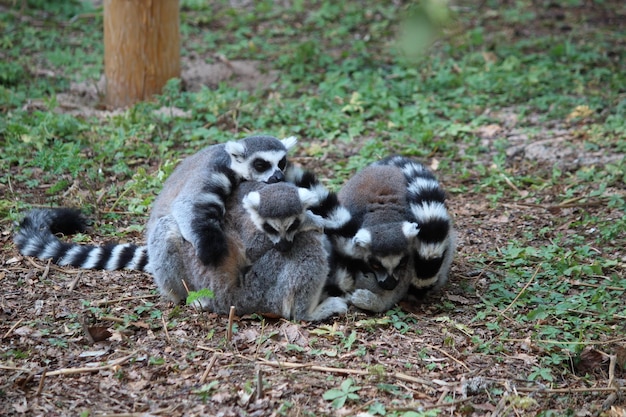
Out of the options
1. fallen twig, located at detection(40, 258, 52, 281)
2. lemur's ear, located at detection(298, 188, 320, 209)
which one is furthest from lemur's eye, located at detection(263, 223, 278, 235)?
fallen twig, located at detection(40, 258, 52, 281)

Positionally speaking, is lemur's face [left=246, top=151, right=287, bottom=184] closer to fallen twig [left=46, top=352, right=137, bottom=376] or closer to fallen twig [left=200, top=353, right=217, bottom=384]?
fallen twig [left=200, top=353, right=217, bottom=384]

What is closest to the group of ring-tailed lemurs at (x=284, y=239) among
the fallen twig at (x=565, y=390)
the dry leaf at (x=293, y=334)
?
the dry leaf at (x=293, y=334)

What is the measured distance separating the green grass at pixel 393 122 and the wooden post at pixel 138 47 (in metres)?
0.35

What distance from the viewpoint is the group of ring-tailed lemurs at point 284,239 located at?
16.6 feet

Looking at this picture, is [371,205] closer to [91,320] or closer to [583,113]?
[91,320]

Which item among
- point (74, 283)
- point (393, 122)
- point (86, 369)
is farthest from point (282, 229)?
point (393, 122)

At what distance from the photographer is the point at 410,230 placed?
5211 millimetres

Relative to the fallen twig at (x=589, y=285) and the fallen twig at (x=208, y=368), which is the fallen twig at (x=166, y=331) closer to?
the fallen twig at (x=208, y=368)

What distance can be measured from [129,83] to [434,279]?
17.7 feet

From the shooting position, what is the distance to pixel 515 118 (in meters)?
8.87

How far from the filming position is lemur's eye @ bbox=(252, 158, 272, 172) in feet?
18.4

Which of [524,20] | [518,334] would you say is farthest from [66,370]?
[524,20]

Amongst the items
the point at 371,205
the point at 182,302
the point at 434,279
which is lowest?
the point at 182,302

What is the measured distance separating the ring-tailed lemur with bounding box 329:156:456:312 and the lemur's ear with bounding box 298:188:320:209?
1.42 feet
